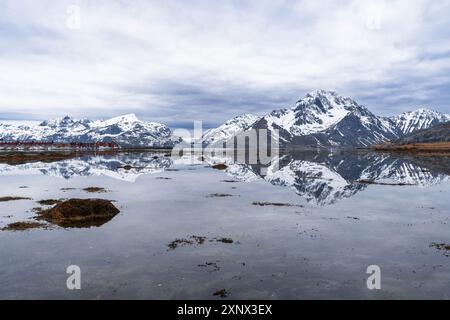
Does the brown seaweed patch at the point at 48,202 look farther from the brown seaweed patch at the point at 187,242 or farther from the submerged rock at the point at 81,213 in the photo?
the brown seaweed patch at the point at 187,242

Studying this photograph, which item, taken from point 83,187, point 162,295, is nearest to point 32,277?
point 162,295

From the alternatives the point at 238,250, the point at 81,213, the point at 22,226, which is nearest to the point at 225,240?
the point at 238,250

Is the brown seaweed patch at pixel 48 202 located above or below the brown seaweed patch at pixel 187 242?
above

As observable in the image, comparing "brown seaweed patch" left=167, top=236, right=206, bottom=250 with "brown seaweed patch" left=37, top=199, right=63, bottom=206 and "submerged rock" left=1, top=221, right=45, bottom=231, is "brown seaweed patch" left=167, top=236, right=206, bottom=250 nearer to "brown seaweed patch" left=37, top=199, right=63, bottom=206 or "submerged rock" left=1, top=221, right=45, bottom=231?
"submerged rock" left=1, top=221, right=45, bottom=231

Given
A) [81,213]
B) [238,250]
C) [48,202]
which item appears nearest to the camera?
[238,250]

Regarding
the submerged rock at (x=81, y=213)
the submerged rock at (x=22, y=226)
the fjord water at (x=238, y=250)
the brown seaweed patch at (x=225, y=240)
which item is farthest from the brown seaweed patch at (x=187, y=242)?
the submerged rock at (x=22, y=226)

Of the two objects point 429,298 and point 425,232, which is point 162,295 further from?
point 425,232

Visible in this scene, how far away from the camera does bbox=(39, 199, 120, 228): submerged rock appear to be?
41406 mm

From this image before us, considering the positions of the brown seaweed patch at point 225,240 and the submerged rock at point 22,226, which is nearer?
the brown seaweed patch at point 225,240

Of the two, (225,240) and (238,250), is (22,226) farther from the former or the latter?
(238,250)

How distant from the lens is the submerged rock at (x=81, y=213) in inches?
1630

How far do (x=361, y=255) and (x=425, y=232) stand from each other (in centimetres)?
1194

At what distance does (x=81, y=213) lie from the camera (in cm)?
4400

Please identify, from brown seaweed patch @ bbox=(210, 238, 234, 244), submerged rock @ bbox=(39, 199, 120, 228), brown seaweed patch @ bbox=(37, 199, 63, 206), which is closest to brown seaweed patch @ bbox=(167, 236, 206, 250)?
brown seaweed patch @ bbox=(210, 238, 234, 244)
